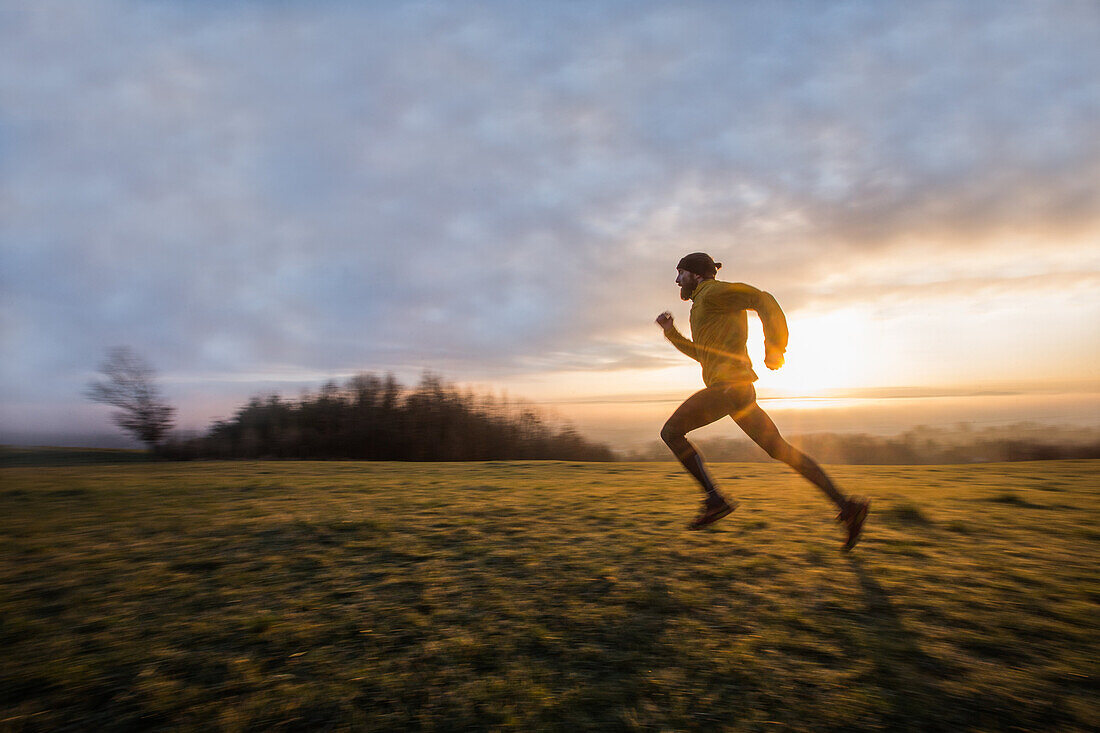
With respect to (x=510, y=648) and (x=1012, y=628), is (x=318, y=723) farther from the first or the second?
(x=1012, y=628)

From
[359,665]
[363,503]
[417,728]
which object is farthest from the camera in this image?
[363,503]

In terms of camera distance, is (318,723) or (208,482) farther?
(208,482)

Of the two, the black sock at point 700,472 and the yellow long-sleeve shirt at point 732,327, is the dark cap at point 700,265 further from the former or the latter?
the black sock at point 700,472

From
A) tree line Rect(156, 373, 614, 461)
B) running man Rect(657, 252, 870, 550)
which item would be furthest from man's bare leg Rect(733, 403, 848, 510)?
tree line Rect(156, 373, 614, 461)

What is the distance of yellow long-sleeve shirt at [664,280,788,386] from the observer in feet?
13.4

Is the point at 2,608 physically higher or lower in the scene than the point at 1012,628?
higher

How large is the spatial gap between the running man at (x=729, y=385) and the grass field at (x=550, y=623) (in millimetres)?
441

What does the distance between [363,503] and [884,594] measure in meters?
5.02

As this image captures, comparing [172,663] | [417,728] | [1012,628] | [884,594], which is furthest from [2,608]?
[1012,628]

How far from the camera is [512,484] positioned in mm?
8445

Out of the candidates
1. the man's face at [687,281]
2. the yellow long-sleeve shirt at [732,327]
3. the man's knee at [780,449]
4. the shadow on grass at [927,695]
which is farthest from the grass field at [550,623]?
the man's face at [687,281]

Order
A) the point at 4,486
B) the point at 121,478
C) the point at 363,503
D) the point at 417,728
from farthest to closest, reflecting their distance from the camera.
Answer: the point at 121,478
the point at 4,486
the point at 363,503
the point at 417,728

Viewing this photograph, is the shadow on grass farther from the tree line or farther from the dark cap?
the tree line

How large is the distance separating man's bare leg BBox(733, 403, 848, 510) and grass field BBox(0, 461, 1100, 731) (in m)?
0.41
